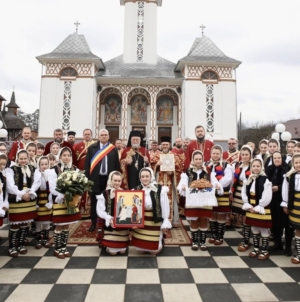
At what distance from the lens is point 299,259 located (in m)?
4.13

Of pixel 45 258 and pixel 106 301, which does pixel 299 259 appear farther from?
pixel 45 258

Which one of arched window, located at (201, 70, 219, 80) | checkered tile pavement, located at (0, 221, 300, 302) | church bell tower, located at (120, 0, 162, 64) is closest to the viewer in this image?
checkered tile pavement, located at (0, 221, 300, 302)

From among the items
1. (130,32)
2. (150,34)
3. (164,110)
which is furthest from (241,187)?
(130,32)

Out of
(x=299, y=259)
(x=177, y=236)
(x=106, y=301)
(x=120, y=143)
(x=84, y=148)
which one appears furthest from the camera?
(x=120, y=143)

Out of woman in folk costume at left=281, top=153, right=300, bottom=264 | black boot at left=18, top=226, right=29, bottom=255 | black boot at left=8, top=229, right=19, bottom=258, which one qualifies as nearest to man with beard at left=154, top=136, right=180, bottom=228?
woman in folk costume at left=281, top=153, right=300, bottom=264

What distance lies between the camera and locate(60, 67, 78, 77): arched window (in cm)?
1706

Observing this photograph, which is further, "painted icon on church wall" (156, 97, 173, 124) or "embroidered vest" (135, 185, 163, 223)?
"painted icon on church wall" (156, 97, 173, 124)

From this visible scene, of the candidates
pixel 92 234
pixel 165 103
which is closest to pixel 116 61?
pixel 165 103

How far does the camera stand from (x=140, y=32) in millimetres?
19656

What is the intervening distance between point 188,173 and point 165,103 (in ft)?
47.2

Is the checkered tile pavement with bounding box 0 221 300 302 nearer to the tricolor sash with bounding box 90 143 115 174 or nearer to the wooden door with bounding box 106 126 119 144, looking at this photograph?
the tricolor sash with bounding box 90 143 115 174

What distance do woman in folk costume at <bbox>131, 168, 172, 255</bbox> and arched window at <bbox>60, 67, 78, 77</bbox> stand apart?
14.3 metres

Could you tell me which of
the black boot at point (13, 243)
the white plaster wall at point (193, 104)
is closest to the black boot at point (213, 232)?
the black boot at point (13, 243)

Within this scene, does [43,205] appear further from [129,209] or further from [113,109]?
[113,109]
